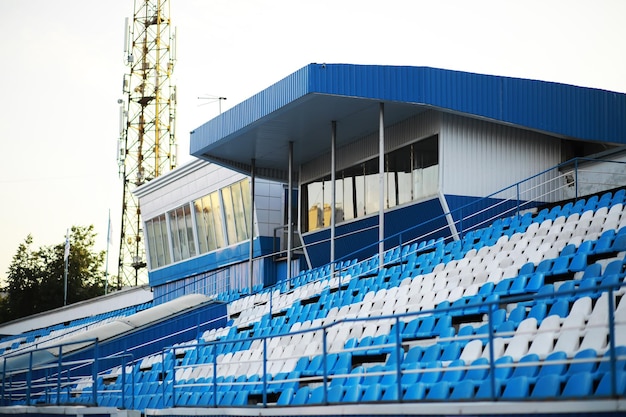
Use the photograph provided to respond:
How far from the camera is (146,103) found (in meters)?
48.2

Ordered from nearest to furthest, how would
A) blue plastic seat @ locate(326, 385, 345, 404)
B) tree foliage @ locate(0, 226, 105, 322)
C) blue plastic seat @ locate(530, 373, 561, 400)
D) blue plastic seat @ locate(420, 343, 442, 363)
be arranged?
1. blue plastic seat @ locate(530, 373, 561, 400)
2. blue plastic seat @ locate(326, 385, 345, 404)
3. blue plastic seat @ locate(420, 343, 442, 363)
4. tree foliage @ locate(0, 226, 105, 322)

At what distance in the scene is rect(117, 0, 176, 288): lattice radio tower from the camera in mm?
48031

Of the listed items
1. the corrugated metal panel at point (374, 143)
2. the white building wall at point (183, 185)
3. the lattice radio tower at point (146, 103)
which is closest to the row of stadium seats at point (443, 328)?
the corrugated metal panel at point (374, 143)

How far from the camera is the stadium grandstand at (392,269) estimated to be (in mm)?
10266

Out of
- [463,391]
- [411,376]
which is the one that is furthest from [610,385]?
[411,376]

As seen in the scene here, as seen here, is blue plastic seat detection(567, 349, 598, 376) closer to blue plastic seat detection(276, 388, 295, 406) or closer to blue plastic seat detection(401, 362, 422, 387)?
blue plastic seat detection(401, 362, 422, 387)

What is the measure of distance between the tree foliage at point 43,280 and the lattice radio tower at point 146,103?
9352 mm

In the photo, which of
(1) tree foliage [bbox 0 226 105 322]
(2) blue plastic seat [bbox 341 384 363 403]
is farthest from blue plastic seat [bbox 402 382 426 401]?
(1) tree foliage [bbox 0 226 105 322]

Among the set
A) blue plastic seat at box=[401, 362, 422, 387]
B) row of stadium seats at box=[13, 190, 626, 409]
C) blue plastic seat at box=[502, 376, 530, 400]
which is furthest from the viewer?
blue plastic seat at box=[401, 362, 422, 387]

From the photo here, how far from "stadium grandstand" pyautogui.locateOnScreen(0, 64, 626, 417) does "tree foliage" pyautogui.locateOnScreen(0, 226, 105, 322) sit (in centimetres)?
2530

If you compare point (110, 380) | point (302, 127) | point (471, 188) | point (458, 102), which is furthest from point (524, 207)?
point (110, 380)

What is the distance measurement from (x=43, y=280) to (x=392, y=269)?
40.5 meters

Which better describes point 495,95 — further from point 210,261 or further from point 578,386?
point 210,261

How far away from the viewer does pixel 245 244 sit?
3094cm
